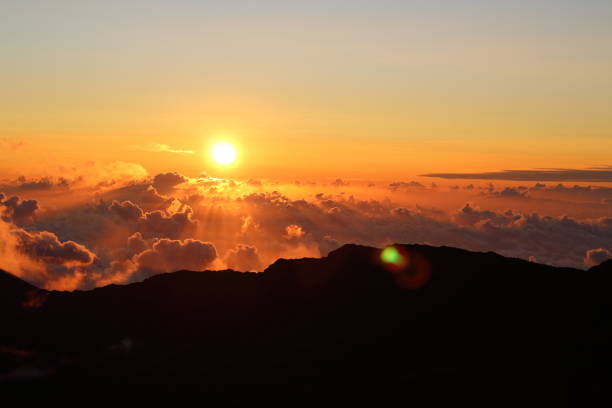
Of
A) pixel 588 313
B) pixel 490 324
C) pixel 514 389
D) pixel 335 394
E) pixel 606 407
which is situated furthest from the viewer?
pixel 490 324

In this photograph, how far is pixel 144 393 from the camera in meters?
192

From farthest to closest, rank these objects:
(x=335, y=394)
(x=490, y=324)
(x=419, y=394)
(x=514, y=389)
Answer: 1. (x=490, y=324)
2. (x=335, y=394)
3. (x=419, y=394)
4. (x=514, y=389)

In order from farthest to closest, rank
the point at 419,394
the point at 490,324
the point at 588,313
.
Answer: the point at 490,324
the point at 588,313
the point at 419,394

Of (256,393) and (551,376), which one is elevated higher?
(551,376)

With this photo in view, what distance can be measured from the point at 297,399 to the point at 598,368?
75333 millimetres

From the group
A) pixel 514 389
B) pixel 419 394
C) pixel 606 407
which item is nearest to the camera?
pixel 606 407

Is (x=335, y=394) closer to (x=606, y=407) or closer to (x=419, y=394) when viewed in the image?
(x=419, y=394)

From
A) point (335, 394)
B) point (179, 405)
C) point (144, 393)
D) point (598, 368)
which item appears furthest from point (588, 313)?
point (144, 393)

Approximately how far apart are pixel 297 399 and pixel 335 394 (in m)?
11.0

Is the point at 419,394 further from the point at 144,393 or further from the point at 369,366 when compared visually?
the point at 144,393

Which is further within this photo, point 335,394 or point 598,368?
point 335,394

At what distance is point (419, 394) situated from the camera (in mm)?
145250

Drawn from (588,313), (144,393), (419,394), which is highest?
(588,313)

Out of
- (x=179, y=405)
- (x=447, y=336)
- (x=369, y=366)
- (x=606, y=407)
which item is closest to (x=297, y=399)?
(x=369, y=366)
